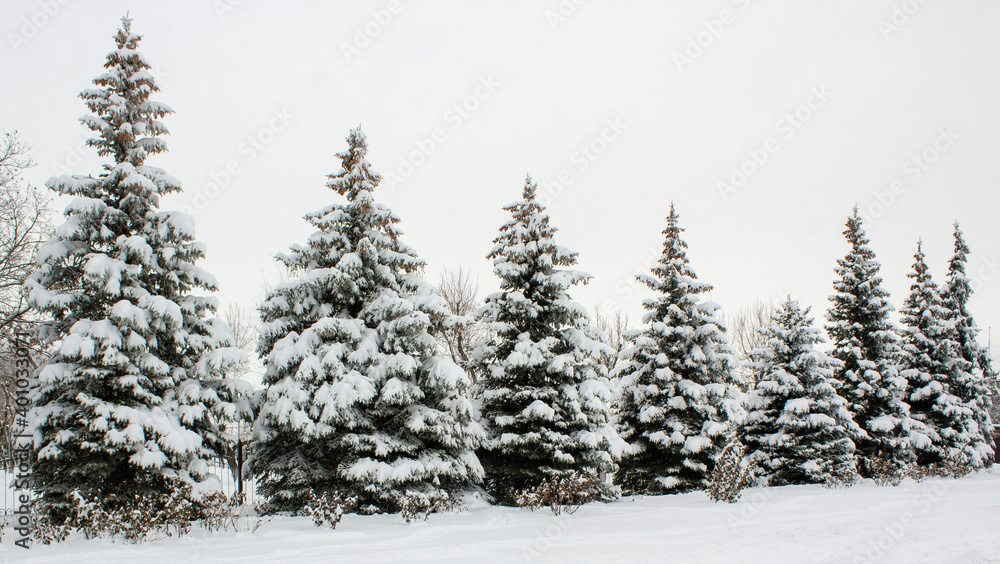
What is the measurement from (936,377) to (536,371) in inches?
849

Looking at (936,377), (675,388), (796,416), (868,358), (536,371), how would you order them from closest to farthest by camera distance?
(536,371)
(675,388)
(796,416)
(868,358)
(936,377)

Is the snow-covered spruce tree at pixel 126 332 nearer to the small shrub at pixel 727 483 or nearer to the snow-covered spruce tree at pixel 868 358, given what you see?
the small shrub at pixel 727 483

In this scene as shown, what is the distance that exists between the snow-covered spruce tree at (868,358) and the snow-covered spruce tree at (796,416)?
7.15 ft

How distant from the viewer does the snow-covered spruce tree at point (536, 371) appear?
1559 centimetres

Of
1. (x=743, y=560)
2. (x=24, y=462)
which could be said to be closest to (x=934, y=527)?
(x=743, y=560)

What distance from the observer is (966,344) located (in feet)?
96.9

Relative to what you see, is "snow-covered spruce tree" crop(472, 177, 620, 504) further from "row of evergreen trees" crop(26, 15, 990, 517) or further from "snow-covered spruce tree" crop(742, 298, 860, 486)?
"snow-covered spruce tree" crop(742, 298, 860, 486)

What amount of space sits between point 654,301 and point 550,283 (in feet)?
16.1

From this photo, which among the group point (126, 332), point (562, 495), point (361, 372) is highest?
point (126, 332)

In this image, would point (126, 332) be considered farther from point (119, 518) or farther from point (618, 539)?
point (618, 539)

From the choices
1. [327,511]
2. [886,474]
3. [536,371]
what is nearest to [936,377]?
[886,474]

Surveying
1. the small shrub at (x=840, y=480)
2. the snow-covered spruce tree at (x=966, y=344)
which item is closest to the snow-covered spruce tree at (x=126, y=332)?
the small shrub at (x=840, y=480)

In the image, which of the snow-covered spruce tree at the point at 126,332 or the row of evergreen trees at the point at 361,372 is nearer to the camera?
the snow-covered spruce tree at the point at 126,332

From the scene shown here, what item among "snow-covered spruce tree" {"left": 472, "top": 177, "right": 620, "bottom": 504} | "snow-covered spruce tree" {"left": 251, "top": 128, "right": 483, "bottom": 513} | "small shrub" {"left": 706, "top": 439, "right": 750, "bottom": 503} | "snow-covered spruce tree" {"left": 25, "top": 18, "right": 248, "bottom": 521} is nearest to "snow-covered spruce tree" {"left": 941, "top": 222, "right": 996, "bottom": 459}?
"small shrub" {"left": 706, "top": 439, "right": 750, "bottom": 503}
